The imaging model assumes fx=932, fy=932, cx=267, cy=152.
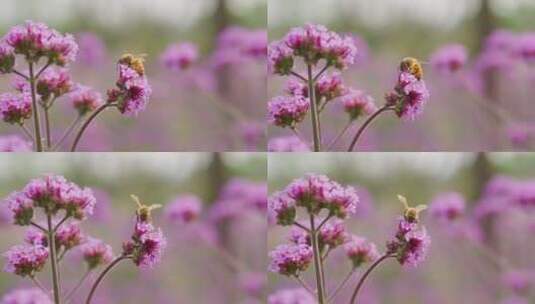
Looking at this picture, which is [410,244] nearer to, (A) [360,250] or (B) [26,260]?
(A) [360,250]

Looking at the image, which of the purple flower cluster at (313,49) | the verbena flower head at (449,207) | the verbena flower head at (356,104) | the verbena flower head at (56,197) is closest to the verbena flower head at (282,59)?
the purple flower cluster at (313,49)

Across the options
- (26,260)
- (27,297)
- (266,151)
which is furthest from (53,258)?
(266,151)

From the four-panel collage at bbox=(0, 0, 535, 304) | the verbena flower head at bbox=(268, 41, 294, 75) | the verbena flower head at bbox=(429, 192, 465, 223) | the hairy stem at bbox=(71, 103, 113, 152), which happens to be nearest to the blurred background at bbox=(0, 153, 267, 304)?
the four-panel collage at bbox=(0, 0, 535, 304)

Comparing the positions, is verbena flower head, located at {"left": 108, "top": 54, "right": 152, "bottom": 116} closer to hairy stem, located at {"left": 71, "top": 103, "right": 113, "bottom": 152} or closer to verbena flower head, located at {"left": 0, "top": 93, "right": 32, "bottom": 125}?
hairy stem, located at {"left": 71, "top": 103, "right": 113, "bottom": 152}

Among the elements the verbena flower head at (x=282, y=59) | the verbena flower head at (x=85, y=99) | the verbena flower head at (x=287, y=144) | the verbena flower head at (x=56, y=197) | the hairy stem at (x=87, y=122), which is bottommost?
Answer: the verbena flower head at (x=56, y=197)

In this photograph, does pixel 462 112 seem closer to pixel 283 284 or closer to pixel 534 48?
pixel 534 48

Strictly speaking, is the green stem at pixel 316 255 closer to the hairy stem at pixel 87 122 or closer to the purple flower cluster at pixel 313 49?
the purple flower cluster at pixel 313 49
